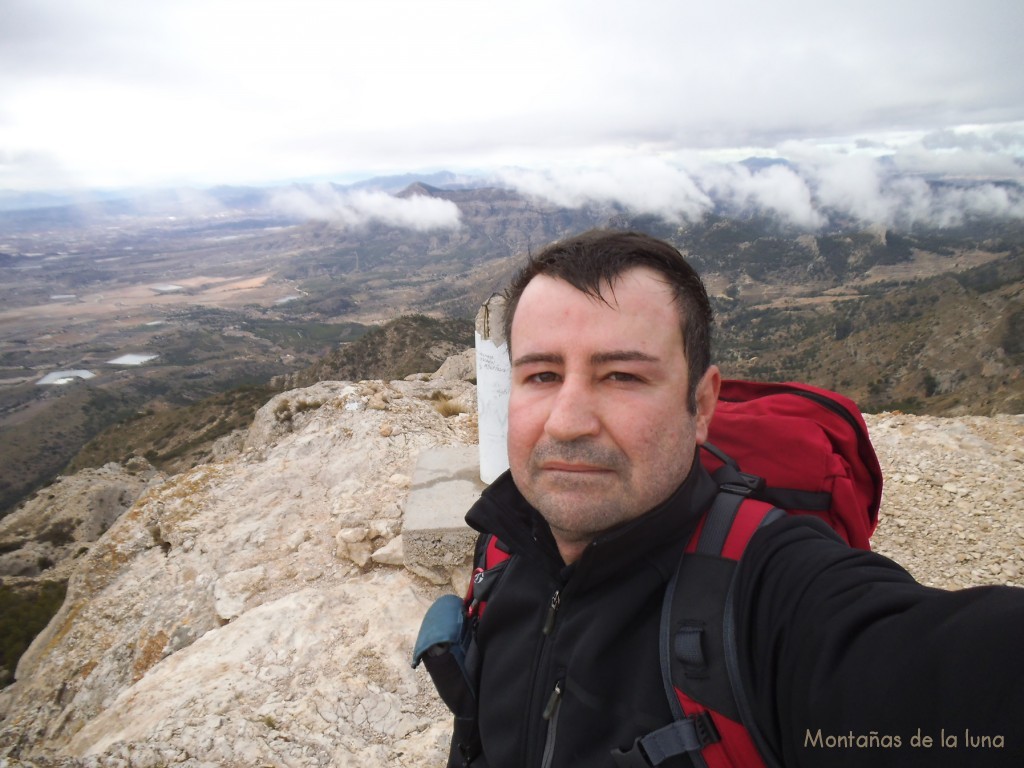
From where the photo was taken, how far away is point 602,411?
6.56ft

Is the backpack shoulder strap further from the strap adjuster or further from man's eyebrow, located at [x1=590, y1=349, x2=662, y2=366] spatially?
man's eyebrow, located at [x1=590, y1=349, x2=662, y2=366]

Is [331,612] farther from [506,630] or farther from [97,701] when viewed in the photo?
[506,630]

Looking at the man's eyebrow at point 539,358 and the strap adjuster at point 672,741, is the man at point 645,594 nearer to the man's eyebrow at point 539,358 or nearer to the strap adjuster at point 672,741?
the man's eyebrow at point 539,358

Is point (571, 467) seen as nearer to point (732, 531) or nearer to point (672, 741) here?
point (732, 531)

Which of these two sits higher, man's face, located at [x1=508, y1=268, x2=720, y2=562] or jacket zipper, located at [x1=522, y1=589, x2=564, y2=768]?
man's face, located at [x1=508, y1=268, x2=720, y2=562]

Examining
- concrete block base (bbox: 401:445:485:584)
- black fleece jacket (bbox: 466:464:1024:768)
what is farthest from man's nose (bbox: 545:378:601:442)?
concrete block base (bbox: 401:445:485:584)

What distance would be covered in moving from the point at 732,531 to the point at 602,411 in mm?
635

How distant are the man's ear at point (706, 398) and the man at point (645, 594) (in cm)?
1

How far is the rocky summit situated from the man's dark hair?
12.1ft

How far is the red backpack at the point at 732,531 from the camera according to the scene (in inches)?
59.6

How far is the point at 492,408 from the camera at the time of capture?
5.86 m

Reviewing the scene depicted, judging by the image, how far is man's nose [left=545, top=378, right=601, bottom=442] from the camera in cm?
197

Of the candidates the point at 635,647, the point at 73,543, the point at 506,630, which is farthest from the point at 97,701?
the point at 73,543

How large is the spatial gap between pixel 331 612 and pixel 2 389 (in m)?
203
